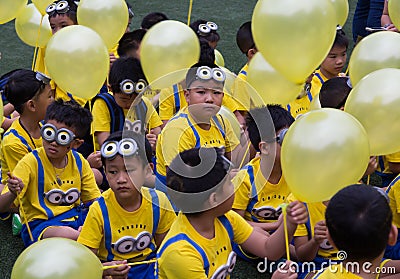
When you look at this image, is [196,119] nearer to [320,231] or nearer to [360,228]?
[320,231]

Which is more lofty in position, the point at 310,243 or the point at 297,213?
the point at 297,213

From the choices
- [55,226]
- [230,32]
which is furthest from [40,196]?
[230,32]

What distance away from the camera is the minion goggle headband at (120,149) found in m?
2.30

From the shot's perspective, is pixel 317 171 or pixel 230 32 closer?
pixel 317 171

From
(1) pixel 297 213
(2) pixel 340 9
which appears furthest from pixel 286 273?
(2) pixel 340 9

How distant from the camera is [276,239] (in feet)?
7.07

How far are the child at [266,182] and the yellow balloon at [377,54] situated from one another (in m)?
0.42

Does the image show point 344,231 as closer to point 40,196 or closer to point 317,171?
point 317,171

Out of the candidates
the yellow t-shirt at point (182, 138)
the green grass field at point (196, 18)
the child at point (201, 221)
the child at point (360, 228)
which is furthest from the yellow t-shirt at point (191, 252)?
the green grass field at point (196, 18)

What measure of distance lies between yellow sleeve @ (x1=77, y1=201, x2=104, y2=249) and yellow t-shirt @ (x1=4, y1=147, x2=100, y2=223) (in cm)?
43

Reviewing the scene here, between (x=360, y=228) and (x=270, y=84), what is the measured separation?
1.44 m

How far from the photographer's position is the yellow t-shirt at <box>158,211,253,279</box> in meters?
2.00

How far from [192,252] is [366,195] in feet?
2.09

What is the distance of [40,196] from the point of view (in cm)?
271
